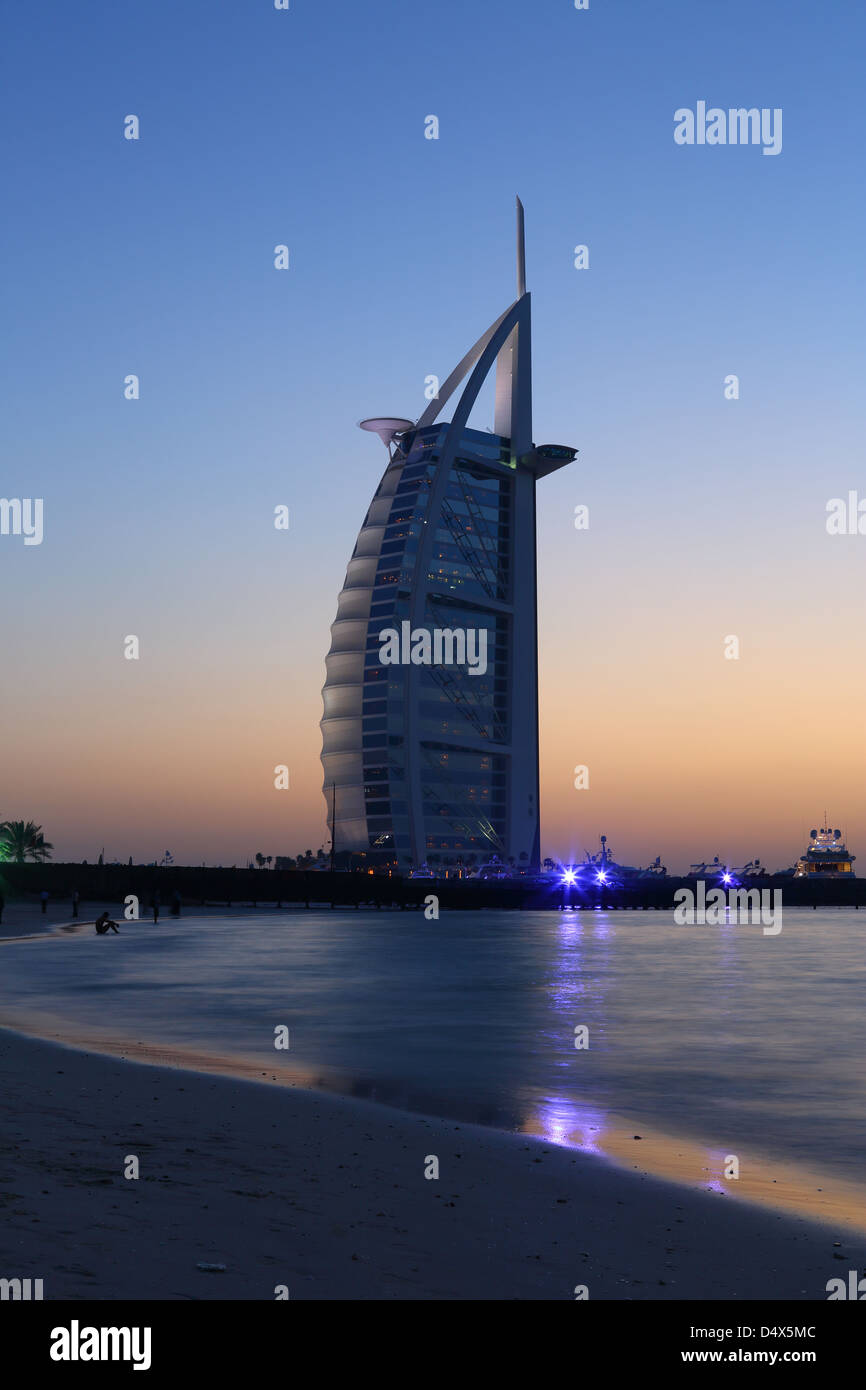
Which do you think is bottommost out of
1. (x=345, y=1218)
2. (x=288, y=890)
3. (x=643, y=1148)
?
(x=288, y=890)

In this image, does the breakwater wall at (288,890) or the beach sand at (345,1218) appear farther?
the breakwater wall at (288,890)

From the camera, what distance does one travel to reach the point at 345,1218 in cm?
1026

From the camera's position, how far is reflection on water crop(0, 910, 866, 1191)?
19469 millimetres

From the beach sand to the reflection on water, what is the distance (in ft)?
8.74

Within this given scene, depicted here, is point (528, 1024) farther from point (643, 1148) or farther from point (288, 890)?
point (288, 890)

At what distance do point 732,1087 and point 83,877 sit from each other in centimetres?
11409

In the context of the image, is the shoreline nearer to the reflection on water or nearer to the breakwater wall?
the reflection on water

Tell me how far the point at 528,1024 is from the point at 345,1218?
24656mm

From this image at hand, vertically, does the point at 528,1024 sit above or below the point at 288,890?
above

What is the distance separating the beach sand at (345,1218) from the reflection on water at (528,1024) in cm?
266

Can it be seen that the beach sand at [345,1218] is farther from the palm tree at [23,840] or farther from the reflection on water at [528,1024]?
the palm tree at [23,840]

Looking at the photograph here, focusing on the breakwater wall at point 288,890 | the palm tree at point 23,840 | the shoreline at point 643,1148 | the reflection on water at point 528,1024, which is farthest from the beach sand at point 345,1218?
the palm tree at point 23,840

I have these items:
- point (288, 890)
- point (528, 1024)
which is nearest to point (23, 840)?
point (288, 890)

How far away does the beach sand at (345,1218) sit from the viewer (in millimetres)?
8336
